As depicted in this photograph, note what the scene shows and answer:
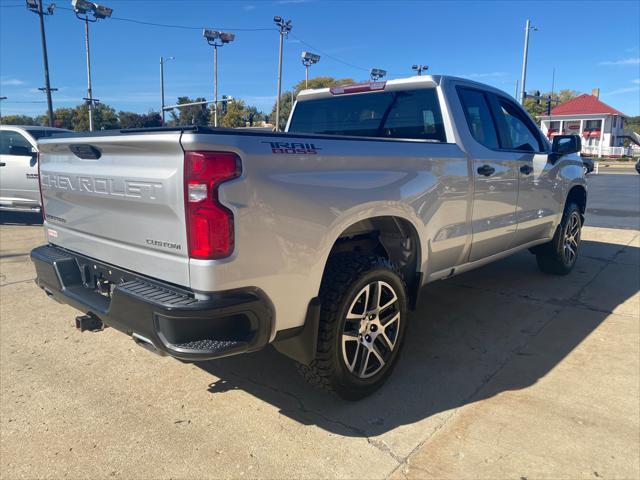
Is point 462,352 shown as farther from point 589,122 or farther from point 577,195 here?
point 589,122

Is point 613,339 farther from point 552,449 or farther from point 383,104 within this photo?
point 383,104

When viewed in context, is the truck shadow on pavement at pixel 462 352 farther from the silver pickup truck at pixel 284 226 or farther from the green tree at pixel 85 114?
the green tree at pixel 85 114

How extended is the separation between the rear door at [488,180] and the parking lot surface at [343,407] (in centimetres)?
75

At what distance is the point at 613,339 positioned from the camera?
13.4ft

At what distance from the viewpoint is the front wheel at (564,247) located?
5603 millimetres

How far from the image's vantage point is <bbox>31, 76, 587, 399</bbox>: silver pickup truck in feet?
7.36

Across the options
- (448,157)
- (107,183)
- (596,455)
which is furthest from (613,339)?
(107,183)

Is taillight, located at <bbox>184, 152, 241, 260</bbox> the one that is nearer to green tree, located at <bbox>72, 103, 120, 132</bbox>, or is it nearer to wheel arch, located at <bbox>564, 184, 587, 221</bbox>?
wheel arch, located at <bbox>564, 184, 587, 221</bbox>

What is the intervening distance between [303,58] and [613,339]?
132 ft

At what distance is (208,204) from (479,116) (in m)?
2.83

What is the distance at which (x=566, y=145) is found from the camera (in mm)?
5051

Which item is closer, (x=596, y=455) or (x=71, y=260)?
(x=596, y=455)

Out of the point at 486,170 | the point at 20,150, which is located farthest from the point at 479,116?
the point at 20,150

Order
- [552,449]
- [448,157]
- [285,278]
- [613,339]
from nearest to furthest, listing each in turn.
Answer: [285,278] < [552,449] < [448,157] < [613,339]
